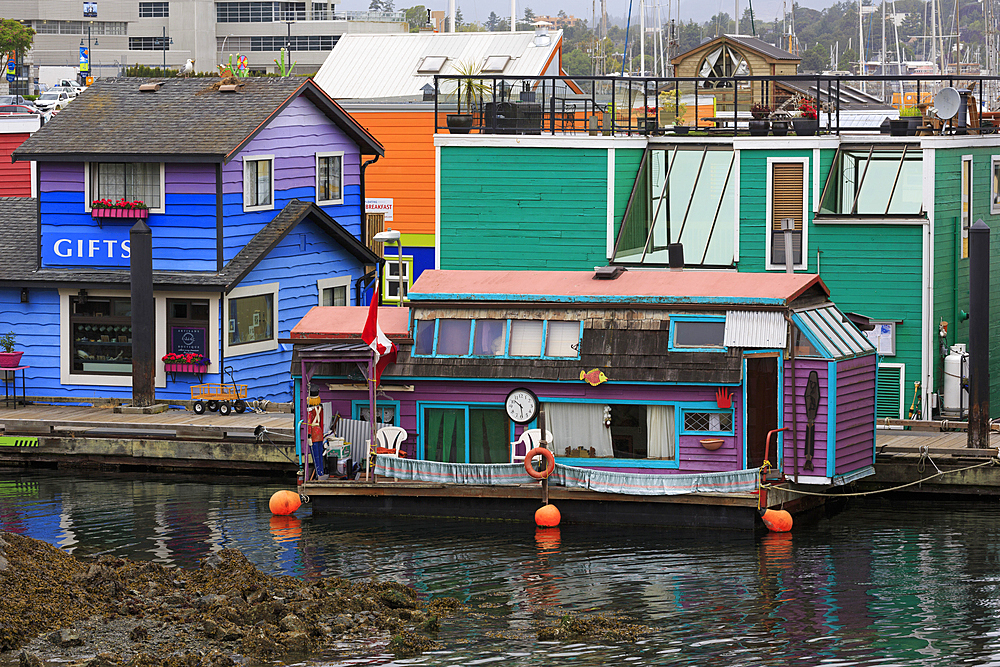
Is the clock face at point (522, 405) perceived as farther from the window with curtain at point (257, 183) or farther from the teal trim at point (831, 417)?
the window with curtain at point (257, 183)

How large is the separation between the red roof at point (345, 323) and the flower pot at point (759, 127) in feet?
32.5

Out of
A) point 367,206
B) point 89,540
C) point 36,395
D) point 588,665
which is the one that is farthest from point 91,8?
point 588,665

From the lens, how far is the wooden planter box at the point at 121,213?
33.7 metres

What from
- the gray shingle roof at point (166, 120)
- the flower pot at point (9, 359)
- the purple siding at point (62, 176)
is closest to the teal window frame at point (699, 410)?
the gray shingle roof at point (166, 120)

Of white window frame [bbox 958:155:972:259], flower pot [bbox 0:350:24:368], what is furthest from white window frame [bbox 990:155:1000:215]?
flower pot [bbox 0:350:24:368]

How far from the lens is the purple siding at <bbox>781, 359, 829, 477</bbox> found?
1013 inches

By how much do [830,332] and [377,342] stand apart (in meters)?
7.55

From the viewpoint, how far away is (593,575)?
23.5 metres

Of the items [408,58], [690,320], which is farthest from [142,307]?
[408,58]

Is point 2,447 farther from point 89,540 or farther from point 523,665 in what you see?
point 523,665

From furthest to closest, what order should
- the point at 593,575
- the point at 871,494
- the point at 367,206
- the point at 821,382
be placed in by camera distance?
the point at 367,206 → the point at 871,494 → the point at 821,382 → the point at 593,575

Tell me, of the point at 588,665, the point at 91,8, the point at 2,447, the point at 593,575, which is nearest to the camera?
the point at 588,665

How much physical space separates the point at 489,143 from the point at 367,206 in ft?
37.8

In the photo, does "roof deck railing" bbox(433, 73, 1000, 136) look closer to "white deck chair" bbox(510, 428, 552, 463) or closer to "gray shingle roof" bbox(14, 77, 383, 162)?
"gray shingle roof" bbox(14, 77, 383, 162)
